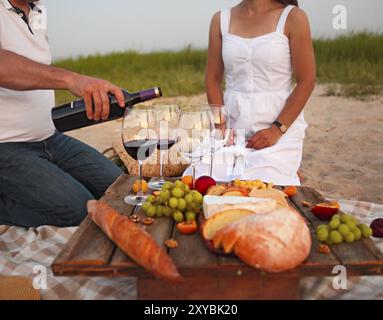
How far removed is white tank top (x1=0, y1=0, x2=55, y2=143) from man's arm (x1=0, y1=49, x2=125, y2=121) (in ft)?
1.29

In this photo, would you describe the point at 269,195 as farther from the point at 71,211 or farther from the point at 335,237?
the point at 71,211

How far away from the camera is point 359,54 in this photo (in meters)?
13.4

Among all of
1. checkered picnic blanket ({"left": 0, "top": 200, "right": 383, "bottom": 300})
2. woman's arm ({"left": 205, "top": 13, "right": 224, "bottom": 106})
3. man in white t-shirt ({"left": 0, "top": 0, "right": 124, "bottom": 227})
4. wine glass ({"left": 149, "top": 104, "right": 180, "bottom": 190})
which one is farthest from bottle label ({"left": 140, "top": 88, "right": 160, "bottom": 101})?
woman's arm ({"left": 205, "top": 13, "right": 224, "bottom": 106})

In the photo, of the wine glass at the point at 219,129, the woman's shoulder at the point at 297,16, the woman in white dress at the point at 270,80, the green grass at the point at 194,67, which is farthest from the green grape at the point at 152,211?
the green grass at the point at 194,67

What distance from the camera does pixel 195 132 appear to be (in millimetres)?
1839

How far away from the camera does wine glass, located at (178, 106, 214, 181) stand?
1842 mm

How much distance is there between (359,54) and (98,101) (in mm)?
12497

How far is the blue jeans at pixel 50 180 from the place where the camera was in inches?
113

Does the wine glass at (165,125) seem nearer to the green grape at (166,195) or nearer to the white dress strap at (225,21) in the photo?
the green grape at (166,195)

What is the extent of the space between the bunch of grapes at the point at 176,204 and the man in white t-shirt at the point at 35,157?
1147 millimetres

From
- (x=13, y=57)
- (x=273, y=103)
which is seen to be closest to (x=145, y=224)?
(x=13, y=57)

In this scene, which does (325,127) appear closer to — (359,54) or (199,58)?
(359,54)
